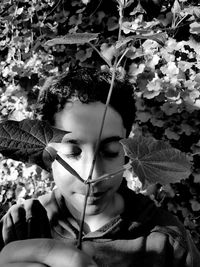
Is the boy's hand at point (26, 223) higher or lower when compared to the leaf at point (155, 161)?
lower

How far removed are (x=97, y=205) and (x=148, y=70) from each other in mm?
1122

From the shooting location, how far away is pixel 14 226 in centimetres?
110

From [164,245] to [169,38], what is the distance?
1103 millimetres

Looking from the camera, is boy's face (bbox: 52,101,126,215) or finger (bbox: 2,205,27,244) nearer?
boy's face (bbox: 52,101,126,215)

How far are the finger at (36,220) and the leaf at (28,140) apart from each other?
60 cm

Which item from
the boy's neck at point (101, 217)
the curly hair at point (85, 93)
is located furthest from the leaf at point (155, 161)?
the boy's neck at point (101, 217)

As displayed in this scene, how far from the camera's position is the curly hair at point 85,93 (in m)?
1.04

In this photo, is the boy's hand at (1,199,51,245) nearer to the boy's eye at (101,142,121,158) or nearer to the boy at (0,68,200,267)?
the boy at (0,68,200,267)

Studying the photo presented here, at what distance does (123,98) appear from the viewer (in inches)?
45.6

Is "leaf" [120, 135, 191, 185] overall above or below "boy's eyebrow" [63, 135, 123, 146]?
above

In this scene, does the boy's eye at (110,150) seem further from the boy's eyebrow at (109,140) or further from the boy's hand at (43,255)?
the boy's hand at (43,255)

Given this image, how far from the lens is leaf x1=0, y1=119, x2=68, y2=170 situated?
507 millimetres

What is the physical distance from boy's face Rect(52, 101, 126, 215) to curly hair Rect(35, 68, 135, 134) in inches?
0.9

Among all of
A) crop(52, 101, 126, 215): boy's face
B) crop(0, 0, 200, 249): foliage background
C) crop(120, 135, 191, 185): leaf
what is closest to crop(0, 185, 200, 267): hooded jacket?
crop(52, 101, 126, 215): boy's face
